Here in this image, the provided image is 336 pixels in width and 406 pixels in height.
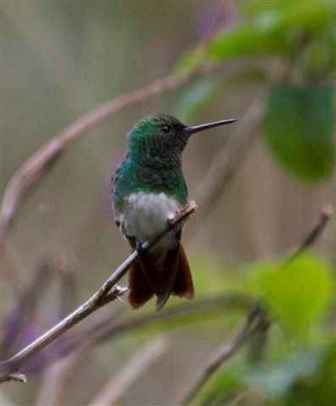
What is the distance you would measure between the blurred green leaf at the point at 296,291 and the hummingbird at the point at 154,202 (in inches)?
15.1

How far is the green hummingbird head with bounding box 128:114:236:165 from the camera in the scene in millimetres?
2994

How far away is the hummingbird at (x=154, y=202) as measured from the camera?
2.70 m

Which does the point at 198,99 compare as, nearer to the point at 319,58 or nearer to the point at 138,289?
the point at 319,58

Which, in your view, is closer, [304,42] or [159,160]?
[159,160]

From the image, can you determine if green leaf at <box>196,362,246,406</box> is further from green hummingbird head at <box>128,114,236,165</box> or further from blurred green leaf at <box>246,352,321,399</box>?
green hummingbird head at <box>128,114,236,165</box>

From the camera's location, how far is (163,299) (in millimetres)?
2662

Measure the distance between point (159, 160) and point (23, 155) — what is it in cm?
280

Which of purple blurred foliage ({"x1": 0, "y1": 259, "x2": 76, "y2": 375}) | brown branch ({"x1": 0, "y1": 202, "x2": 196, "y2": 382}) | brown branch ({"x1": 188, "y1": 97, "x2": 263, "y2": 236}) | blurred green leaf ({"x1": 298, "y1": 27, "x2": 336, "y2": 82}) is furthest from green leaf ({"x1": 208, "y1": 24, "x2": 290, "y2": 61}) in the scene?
brown branch ({"x1": 0, "y1": 202, "x2": 196, "y2": 382})

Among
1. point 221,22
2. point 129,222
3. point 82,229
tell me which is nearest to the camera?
point 129,222

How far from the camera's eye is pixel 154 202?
2859 mm

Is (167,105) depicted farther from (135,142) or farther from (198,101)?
(135,142)

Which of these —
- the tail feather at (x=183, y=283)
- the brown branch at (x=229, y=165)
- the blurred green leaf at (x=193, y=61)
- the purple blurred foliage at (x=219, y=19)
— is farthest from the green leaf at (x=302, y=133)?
the tail feather at (x=183, y=283)

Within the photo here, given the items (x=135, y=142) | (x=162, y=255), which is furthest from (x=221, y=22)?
(x=162, y=255)

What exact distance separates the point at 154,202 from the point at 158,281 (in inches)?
9.1
